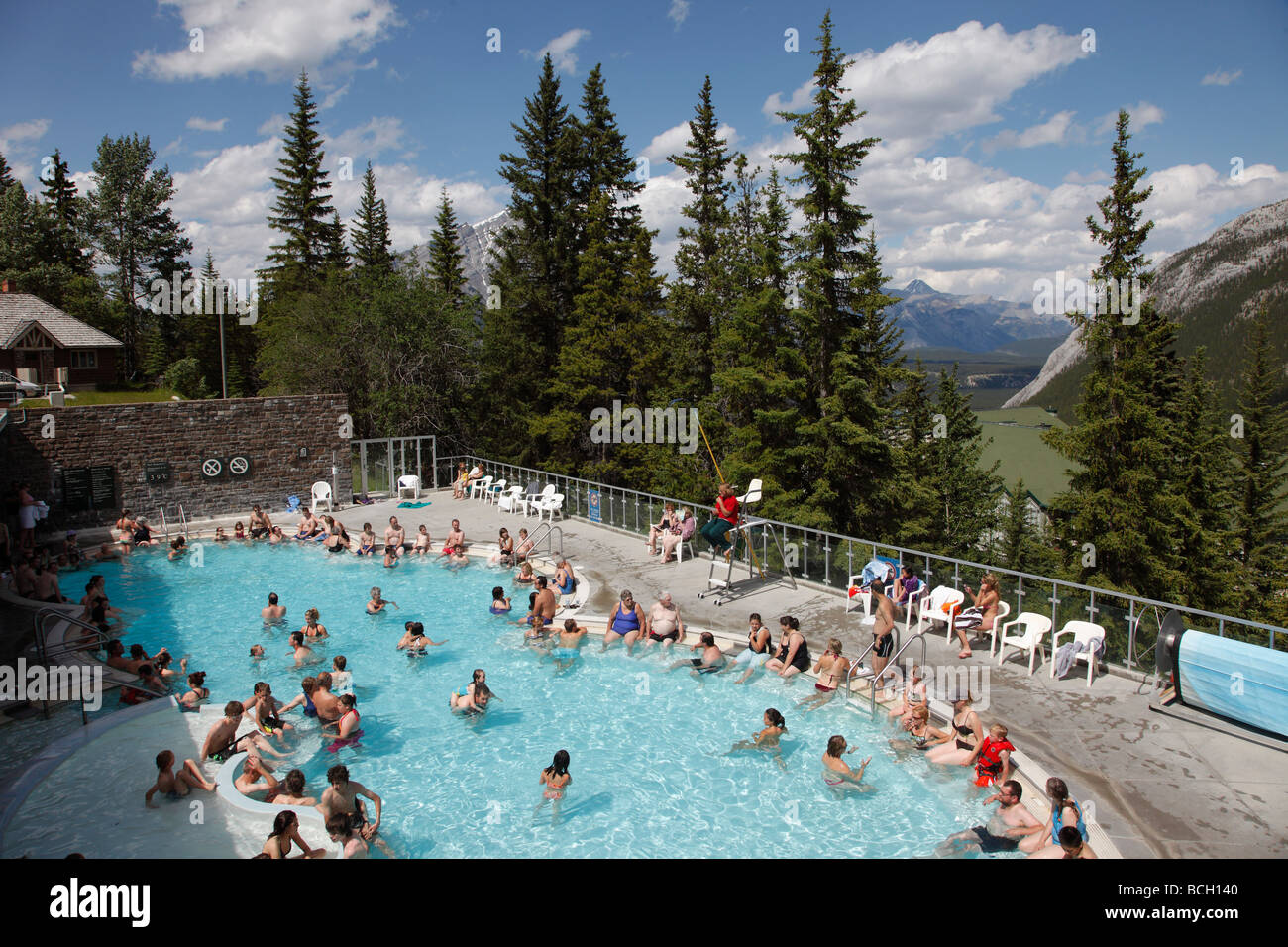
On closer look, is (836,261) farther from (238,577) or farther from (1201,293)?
(1201,293)

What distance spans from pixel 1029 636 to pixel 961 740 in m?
2.49

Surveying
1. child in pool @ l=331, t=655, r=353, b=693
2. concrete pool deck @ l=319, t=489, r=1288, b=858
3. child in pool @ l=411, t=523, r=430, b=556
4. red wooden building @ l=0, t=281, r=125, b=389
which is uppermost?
red wooden building @ l=0, t=281, r=125, b=389

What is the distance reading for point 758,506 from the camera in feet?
87.4

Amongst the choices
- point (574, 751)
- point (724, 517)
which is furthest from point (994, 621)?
point (574, 751)

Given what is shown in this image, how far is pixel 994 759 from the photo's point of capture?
7.95 meters

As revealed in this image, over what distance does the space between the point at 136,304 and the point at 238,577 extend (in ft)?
141

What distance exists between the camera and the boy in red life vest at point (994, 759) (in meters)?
7.85

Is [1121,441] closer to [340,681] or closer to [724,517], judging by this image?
[724,517]

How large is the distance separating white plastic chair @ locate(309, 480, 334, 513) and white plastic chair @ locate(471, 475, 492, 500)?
403 centimetres

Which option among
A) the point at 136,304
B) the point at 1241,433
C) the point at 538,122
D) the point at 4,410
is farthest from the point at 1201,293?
the point at 4,410

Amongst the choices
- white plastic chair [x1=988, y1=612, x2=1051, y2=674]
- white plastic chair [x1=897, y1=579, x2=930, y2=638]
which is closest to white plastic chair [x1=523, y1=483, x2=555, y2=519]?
white plastic chair [x1=897, y1=579, x2=930, y2=638]

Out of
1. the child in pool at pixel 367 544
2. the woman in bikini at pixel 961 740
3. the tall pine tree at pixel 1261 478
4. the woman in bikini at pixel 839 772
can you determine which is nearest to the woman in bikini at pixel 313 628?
the child in pool at pixel 367 544

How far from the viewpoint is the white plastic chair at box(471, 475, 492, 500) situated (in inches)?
907

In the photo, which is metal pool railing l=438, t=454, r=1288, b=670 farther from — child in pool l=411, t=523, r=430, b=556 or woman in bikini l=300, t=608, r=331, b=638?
woman in bikini l=300, t=608, r=331, b=638
